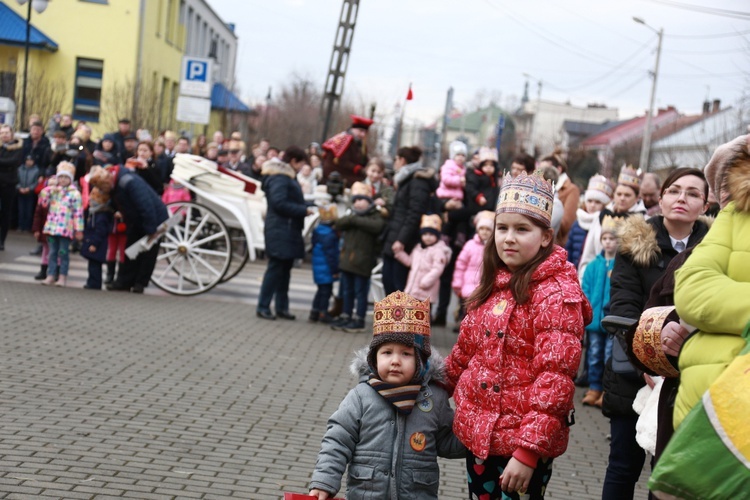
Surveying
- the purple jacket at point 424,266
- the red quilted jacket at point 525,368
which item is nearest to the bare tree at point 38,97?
the purple jacket at point 424,266

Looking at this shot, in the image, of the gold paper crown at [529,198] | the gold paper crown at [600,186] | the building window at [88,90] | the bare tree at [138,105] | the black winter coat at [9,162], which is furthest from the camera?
the building window at [88,90]

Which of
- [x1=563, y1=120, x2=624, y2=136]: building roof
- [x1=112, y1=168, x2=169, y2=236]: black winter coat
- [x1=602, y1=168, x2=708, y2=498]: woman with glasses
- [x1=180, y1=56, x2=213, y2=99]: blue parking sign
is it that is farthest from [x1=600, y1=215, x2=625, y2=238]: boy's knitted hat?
[x1=563, y1=120, x2=624, y2=136]: building roof

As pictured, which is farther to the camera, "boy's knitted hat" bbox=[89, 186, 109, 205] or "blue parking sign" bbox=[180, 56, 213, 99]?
"blue parking sign" bbox=[180, 56, 213, 99]

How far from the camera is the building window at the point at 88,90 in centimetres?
4059

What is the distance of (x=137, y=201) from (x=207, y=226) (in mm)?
1466

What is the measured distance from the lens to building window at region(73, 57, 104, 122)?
4059 centimetres

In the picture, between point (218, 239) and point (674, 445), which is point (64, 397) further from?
point (218, 239)

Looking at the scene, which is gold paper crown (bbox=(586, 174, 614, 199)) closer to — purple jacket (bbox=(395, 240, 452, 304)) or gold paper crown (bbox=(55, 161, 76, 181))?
purple jacket (bbox=(395, 240, 452, 304))

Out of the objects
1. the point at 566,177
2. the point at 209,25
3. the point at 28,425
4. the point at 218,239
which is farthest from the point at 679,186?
the point at 209,25

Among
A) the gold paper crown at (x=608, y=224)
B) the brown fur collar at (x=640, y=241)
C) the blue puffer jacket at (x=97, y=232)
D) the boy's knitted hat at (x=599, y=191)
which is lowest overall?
the blue puffer jacket at (x=97, y=232)

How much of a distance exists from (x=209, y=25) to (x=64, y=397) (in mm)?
51945

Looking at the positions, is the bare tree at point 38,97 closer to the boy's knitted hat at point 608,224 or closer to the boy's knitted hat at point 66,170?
the boy's knitted hat at point 66,170

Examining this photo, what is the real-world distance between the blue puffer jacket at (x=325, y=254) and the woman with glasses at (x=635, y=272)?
786 centimetres

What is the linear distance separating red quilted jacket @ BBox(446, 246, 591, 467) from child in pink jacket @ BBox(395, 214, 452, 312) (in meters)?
8.11
